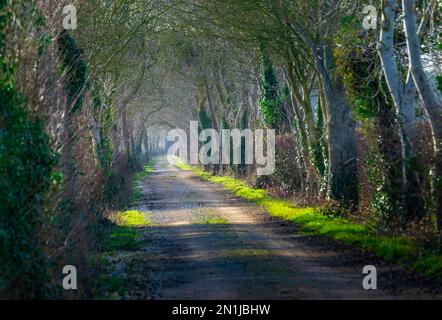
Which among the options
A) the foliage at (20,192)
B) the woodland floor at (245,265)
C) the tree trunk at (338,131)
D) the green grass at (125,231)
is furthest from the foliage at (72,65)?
the tree trunk at (338,131)

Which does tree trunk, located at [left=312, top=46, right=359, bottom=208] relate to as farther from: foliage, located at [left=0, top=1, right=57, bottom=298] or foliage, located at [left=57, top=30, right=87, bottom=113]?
foliage, located at [left=0, top=1, right=57, bottom=298]

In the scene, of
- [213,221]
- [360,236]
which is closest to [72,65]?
[360,236]

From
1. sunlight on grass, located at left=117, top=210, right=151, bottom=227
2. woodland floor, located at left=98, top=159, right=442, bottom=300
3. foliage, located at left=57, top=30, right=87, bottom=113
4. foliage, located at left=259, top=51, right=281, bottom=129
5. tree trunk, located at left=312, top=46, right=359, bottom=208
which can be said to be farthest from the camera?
foliage, located at left=259, top=51, right=281, bottom=129

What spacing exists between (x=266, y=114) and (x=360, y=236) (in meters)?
19.5

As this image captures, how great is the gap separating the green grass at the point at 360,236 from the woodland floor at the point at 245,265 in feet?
1.09

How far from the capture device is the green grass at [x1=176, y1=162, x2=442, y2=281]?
1644cm

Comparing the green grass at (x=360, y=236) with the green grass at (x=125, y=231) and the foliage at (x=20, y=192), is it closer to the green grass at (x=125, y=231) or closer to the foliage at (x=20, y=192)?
the green grass at (x=125, y=231)

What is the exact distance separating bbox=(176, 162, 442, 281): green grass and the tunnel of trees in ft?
1.35

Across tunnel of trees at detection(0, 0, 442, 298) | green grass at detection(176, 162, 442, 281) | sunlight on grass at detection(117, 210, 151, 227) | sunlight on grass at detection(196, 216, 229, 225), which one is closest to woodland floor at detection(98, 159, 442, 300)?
sunlight on grass at detection(196, 216, 229, 225)

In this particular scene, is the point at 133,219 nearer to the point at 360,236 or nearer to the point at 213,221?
the point at 213,221

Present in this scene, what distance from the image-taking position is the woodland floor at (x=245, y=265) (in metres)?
14.5

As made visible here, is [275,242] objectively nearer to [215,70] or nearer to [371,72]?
[371,72]

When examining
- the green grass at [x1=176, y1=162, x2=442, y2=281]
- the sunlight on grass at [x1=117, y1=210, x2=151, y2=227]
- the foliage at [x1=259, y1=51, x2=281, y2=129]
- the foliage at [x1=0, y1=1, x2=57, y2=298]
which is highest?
the foliage at [x1=259, y1=51, x2=281, y2=129]

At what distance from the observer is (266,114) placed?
40062 mm
